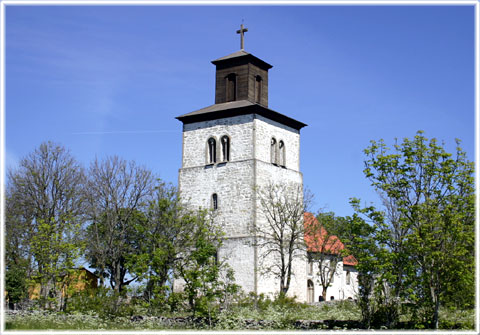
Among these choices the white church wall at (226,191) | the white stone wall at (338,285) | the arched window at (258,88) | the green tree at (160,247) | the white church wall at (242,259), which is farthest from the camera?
the white stone wall at (338,285)

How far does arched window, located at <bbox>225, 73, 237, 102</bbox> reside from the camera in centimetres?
4522

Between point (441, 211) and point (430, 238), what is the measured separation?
1393 mm

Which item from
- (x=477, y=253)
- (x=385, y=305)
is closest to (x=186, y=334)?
(x=385, y=305)

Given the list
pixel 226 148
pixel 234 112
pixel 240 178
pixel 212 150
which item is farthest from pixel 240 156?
pixel 234 112

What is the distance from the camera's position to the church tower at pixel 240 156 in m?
41.6

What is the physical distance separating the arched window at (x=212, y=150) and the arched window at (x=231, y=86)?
3144 mm

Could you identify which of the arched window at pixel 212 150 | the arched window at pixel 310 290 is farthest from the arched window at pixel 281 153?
the arched window at pixel 310 290

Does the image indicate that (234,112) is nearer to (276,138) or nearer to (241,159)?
(241,159)

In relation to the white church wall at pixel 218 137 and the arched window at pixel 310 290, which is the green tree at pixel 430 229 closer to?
the white church wall at pixel 218 137

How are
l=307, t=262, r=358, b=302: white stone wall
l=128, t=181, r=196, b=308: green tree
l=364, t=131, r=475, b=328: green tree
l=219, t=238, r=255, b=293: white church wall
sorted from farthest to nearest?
l=307, t=262, r=358, b=302: white stone wall → l=219, t=238, r=255, b=293: white church wall → l=128, t=181, r=196, b=308: green tree → l=364, t=131, r=475, b=328: green tree

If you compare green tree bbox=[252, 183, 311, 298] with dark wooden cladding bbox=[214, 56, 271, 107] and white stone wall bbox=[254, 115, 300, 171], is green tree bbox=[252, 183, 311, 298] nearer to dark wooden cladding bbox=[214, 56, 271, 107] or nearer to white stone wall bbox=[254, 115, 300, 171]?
white stone wall bbox=[254, 115, 300, 171]

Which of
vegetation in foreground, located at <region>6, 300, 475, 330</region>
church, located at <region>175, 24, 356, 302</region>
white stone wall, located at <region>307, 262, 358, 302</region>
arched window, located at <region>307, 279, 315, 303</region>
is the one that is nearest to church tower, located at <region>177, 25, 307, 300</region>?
church, located at <region>175, 24, 356, 302</region>

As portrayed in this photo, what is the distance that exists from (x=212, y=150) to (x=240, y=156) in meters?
2.34

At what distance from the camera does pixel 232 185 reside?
141ft
